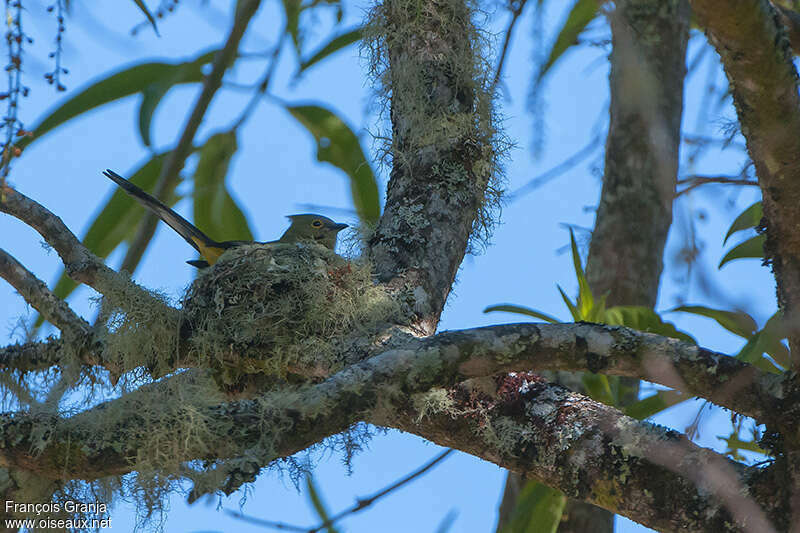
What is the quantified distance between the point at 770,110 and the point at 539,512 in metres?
1.85

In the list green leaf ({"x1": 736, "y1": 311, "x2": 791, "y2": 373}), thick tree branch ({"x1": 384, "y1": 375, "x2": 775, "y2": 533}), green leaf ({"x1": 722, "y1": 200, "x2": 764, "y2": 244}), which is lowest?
thick tree branch ({"x1": 384, "y1": 375, "x2": 775, "y2": 533})

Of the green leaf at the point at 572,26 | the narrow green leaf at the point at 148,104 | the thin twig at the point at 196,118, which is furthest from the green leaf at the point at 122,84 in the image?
the green leaf at the point at 572,26

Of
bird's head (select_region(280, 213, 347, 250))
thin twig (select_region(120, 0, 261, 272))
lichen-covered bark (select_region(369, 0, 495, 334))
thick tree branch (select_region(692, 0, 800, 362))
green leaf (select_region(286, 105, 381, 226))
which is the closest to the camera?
thick tree branch (select_region(692, 0, 800, 362))

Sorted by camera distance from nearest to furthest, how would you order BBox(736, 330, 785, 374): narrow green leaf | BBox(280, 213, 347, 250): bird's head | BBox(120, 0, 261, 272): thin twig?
BBox(736, 330, 785, 374): narrow green leaf < BBox(120, 0, 261, 272): thin twig < BBox(280, 213, 347, 250): bird's head

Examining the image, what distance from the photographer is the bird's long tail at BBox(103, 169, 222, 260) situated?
3944 mm

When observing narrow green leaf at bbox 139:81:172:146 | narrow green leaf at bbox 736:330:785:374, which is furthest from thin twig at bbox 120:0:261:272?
narrow green leaf at bbox 736:330:785:374

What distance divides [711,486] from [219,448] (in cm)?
113

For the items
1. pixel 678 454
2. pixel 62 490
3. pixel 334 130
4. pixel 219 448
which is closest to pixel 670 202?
pixel 678 454

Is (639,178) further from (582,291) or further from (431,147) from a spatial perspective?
(431,147)

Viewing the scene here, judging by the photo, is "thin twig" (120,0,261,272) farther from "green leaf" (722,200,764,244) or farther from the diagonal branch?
"green leaf" (722,200,764,244)

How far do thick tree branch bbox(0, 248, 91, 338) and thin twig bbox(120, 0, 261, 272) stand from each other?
2.09 feet

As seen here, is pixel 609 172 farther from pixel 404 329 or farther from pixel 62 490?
pixel 62 490

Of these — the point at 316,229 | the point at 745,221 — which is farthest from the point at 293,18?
the point at 745,221

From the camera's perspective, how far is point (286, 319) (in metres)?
2.86
